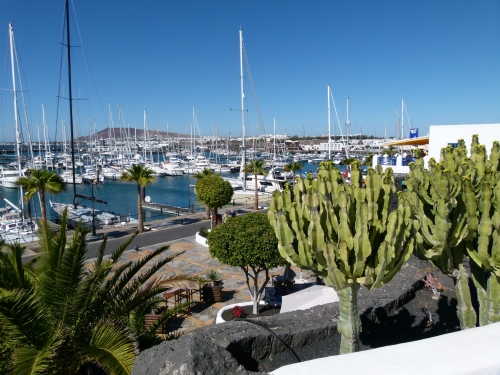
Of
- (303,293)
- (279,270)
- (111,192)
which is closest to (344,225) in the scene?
(303,293)

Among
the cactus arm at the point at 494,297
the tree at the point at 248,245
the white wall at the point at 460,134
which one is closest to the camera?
the cactus arm at the point at 494,297

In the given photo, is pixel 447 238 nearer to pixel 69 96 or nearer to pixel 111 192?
pixel 69 96

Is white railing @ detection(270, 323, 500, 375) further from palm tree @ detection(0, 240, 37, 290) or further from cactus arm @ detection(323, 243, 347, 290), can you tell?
palm tree @ detection(0, 240, 37, 290)

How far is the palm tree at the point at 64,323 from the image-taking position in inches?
195

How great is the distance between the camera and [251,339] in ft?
17.7

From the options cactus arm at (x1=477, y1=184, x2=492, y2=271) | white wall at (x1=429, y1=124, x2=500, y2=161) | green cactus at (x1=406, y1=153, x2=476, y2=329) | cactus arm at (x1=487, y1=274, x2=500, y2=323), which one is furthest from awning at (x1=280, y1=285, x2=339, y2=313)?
white wall at (x1=429, y1=124, x2=500, y2=161)

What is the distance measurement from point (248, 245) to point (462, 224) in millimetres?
5876

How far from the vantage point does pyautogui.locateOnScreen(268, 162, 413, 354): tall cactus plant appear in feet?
15.0

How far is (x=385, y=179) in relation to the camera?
5023 millimetres

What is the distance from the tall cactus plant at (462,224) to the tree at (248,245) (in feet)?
16.2

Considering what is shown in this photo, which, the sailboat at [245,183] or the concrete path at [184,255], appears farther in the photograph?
the sailboat at [245,183]

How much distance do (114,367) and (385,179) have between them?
158 inches

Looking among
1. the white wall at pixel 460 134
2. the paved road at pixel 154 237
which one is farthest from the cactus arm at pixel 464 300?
the paved road at pixel 154 237

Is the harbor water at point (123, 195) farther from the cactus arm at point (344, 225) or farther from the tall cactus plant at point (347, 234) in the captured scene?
the cactus arm at point (344, 225)
